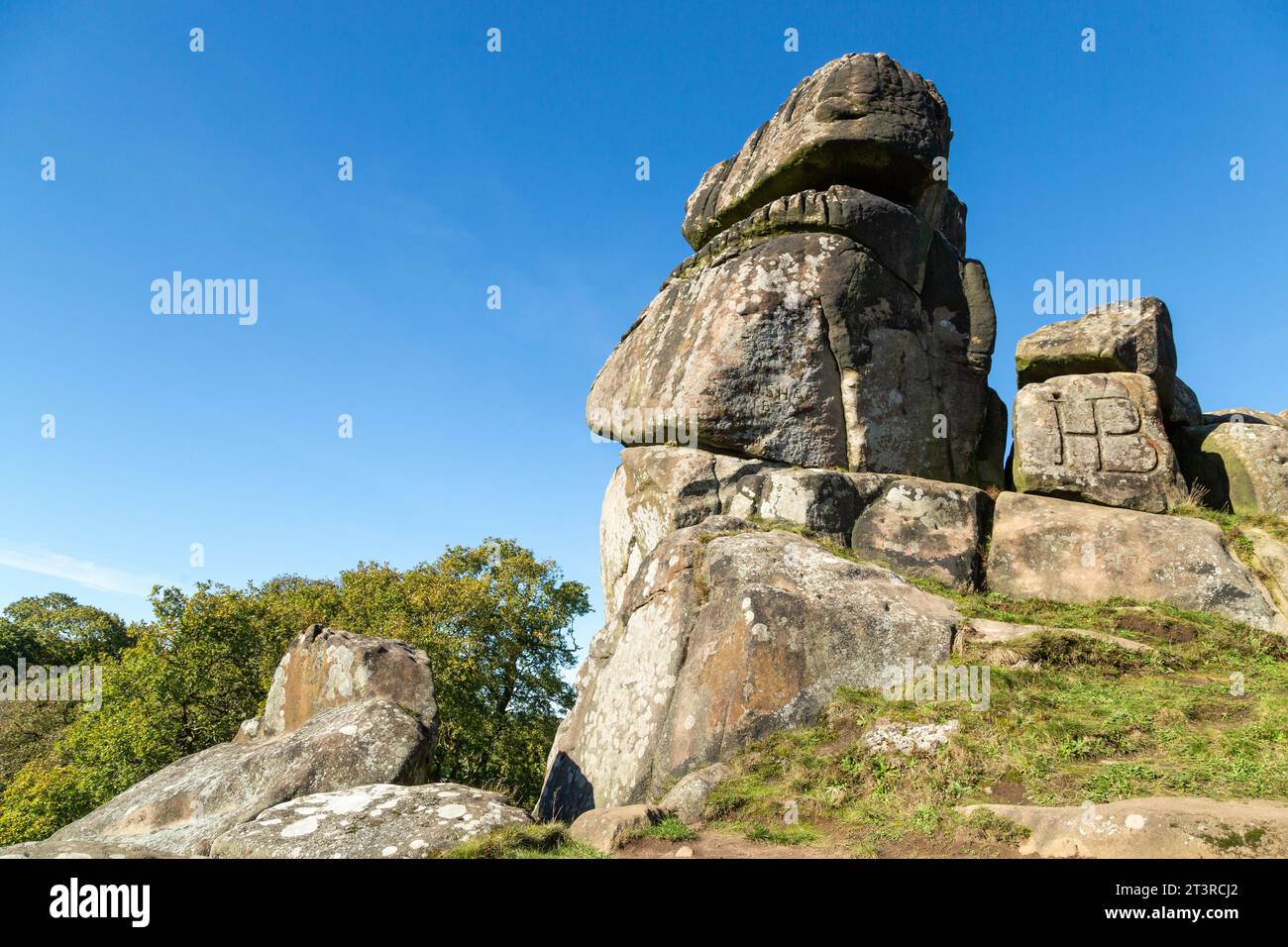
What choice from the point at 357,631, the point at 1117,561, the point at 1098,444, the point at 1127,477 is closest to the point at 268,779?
the point at 1117,561

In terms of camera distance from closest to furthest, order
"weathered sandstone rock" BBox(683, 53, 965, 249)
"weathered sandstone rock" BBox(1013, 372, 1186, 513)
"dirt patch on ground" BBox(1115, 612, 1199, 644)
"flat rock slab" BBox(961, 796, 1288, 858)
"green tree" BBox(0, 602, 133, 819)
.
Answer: "flat rock slab" BBox(961, 796, 1288, 858) < "dirt patch on ground" BBox(1115, 612, 1199, 644) < "weathered sandstone rock" BBox(1013, 372, 1186, 513) < "weathered sandstone rock" BBox(683, 53, 965, 249) < "green tree" BBox(0, 602, 133, 819)

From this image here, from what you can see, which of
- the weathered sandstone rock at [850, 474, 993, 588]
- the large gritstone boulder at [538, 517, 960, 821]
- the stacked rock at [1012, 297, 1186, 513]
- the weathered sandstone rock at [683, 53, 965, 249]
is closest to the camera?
the large gritstone boulder at [538, 517, 960, 821]

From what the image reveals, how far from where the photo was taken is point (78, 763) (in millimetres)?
20812

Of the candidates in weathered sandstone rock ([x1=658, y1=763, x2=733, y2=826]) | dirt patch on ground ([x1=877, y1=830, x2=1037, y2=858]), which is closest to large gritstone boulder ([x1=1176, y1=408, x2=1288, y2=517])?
dirt patch on ground ([x1=877, y1=830, x2=1037, y2=858])

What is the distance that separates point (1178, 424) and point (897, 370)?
5.98m

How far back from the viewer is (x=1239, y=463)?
14.4m

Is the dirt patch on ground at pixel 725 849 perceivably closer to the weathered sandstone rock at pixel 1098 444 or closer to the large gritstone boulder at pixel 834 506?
the large gritstone boulder at pixel 834 506

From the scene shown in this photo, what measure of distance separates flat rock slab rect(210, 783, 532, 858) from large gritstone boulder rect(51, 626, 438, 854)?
Answer: 1.15m

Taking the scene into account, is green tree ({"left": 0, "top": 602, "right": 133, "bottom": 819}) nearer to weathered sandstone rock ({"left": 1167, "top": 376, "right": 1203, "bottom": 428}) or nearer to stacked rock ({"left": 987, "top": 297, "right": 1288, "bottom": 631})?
stacked rock ({"left": 987, "top": 297, "right": 1288, "bottom": 631})

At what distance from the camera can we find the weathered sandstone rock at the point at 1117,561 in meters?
11.3

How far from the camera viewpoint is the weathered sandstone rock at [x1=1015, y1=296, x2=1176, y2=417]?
14.8 meters

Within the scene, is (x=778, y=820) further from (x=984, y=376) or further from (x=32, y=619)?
(x=32, y=619)

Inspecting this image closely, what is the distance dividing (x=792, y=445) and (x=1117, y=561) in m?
5.47
